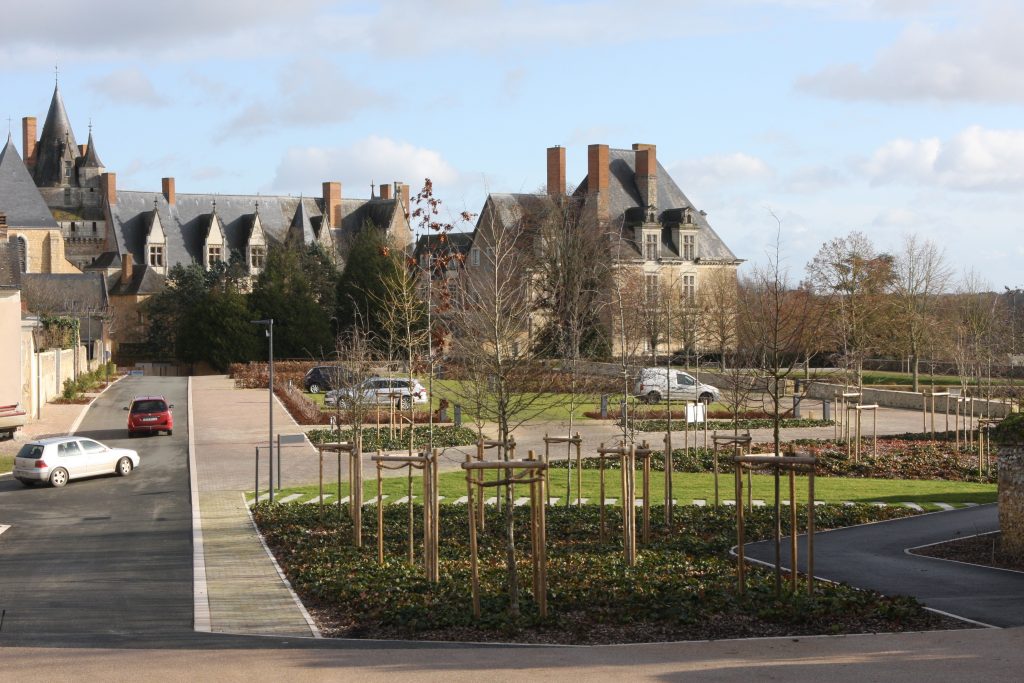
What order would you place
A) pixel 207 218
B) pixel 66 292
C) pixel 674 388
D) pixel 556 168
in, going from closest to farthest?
pixel 674 388 → pixel 556 168 → pixel 66 292 → pixel 207 218

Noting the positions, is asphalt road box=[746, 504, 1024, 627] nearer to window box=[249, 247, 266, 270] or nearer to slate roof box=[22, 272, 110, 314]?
slate roof box=[22, 272, 110, 314]

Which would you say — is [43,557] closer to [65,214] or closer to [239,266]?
[239,266]

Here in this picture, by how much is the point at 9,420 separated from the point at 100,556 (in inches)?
841

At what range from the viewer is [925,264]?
59.3 m

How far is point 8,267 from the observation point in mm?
45062

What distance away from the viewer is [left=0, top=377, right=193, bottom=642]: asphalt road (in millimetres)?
14484

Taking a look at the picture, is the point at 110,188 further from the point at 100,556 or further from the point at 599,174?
the point at 100,556

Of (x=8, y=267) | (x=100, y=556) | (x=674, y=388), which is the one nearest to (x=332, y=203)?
(x=8, y=267)

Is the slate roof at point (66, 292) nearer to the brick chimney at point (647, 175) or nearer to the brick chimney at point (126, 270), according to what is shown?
the brick chimney at point (126, 270)

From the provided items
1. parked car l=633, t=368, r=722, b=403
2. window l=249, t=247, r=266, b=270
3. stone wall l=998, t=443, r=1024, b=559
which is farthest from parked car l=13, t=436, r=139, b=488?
window l=249, t=247, r=266, b=270

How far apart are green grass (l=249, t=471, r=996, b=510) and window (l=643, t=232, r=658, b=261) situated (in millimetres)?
49407

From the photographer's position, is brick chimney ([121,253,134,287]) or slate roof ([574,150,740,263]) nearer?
slate roof ([574,150,740,263])

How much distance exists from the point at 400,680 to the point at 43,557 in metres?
11.0

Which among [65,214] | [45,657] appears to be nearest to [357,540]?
[45,657]
